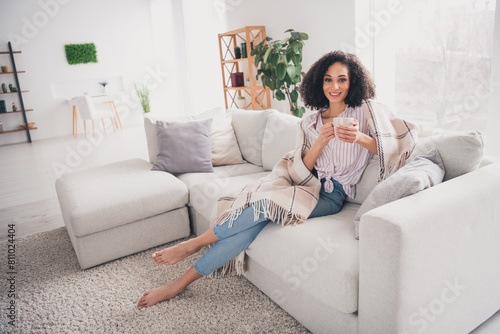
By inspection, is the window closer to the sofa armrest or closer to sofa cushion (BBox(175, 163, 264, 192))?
sofa cushion (BBox(175, 163, 264, 192))

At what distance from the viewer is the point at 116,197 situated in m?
2.30

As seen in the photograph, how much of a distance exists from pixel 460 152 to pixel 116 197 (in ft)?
5.97

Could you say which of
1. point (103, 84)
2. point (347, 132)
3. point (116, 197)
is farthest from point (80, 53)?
point (347, 132)

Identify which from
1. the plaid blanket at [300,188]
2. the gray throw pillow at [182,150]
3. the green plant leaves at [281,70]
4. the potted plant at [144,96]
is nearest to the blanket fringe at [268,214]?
the plaid blanket at [300,188]

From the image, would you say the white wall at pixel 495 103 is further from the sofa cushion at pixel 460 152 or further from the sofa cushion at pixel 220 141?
the sofa cushion at pixel 220 141

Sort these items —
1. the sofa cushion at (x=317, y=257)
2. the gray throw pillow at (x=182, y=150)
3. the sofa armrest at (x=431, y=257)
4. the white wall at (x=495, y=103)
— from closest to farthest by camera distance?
1. the sofa armrest at (x=431, y=257)
2. the sofa cushion at (x=317, y=257)
3. the white wall at (x=495, y=103)
4. the gray throw pillow at (x=182, y=150)

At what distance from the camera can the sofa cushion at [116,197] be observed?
2191 mm

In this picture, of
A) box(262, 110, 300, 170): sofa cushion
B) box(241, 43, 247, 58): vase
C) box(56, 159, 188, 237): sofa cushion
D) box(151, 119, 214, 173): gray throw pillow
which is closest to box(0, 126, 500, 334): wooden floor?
box(56, 159, 188, 237): sofa cushion

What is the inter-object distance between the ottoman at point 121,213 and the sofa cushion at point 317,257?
0.85m

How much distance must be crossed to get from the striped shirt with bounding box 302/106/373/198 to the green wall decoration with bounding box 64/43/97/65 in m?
6.78

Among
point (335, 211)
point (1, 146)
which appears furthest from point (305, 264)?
point (1, 146)

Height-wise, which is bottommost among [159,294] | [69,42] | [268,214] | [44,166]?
[44,166]

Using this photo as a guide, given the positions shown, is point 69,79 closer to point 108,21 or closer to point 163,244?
point 108,21

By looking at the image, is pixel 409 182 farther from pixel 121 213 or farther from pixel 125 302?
pixel 121 213
